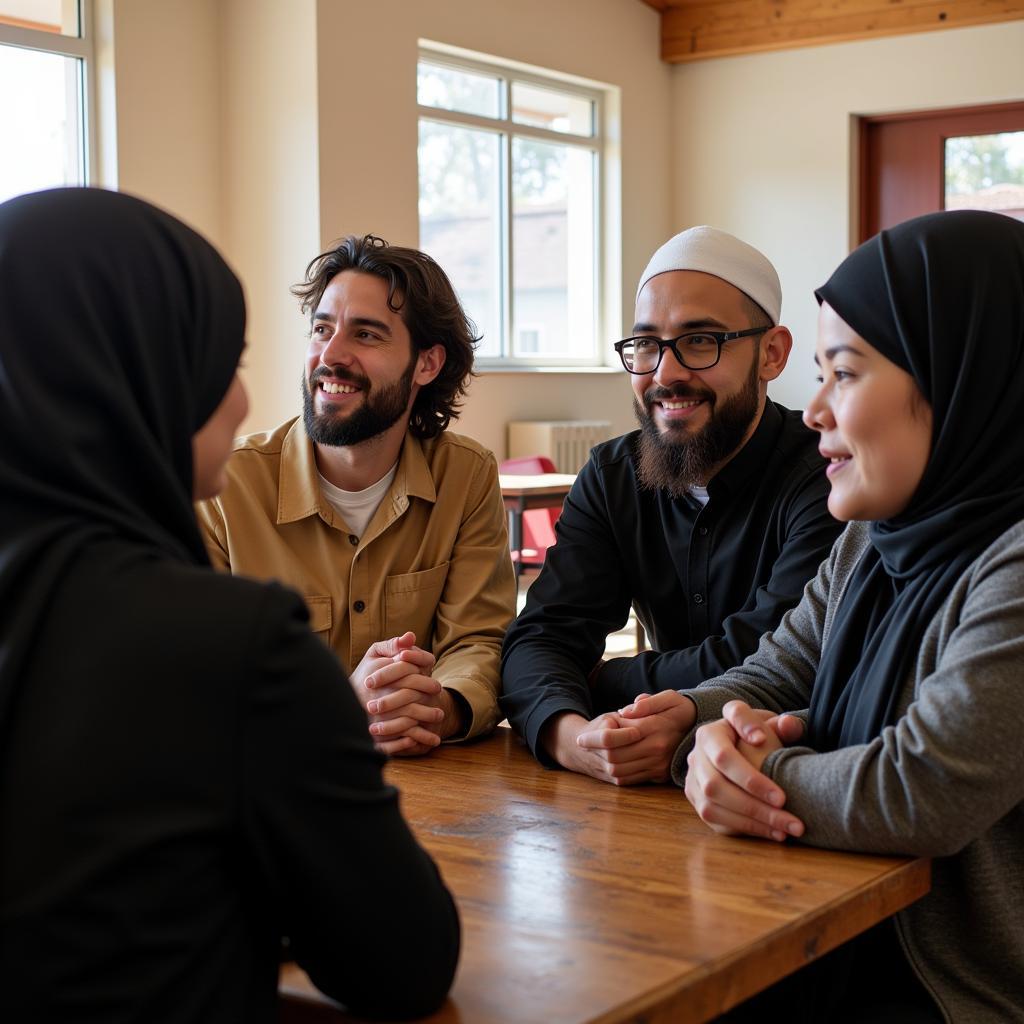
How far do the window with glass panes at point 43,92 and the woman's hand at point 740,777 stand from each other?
5943 millimetres

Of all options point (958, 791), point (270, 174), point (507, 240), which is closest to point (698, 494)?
point (958, 791)

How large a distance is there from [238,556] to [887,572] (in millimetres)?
1291

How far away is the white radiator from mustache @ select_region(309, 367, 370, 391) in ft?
19.5

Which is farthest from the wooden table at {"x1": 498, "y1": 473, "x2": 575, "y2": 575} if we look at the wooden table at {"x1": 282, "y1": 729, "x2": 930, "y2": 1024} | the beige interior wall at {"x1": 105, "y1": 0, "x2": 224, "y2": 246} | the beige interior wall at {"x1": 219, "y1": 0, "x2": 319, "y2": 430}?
the wooden table at {"x1": 282, "y1": 729, "x2": 930, "y2": 1024}

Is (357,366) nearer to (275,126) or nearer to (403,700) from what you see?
(403,700)

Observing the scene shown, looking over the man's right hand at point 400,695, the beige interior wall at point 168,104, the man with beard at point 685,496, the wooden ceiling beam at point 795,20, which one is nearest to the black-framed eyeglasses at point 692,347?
the man with beard at point 685,496

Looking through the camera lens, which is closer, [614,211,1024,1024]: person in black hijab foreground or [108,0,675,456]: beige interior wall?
[614,211,1024,1024]: person in black hijab foreground

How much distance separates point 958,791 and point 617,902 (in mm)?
388

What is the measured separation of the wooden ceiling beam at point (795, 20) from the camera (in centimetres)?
870

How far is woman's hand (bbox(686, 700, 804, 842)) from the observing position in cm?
155

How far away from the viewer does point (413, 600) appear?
2.60 m

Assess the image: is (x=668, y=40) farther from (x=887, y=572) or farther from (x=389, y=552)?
(x=887, y=572)

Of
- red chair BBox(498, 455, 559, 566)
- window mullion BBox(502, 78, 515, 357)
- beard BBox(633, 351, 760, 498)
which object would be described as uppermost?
window mullion BBox(502, 78, 515, 357)

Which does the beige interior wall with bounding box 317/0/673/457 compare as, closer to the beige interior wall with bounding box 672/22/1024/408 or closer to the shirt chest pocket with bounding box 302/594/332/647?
the beige interior wall with bounding box 672/22/1024/408
